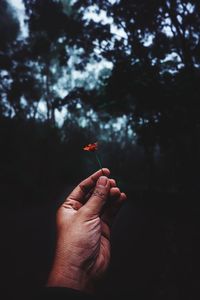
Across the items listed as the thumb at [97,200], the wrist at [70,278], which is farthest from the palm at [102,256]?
the thumb at [97,200]

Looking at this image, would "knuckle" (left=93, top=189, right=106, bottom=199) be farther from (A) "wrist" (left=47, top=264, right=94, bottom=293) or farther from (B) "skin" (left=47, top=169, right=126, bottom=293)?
(A) "wrist" (left=47, top=264, right=94, bottom=293)

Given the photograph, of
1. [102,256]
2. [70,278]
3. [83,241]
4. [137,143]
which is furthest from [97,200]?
[137,143]

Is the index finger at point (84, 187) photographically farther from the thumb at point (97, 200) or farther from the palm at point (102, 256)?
the palm at point (102, 256)

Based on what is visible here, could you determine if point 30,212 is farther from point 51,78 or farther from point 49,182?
point 51,78

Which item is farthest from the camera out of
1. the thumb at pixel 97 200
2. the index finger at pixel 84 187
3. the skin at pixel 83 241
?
the index finger at pixel 84 187

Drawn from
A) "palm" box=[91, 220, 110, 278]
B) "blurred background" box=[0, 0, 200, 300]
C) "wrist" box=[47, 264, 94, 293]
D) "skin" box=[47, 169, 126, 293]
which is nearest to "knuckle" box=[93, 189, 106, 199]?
"skin" box=[47, 169, 126, 293]

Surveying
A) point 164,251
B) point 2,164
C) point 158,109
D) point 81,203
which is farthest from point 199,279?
point 2,164

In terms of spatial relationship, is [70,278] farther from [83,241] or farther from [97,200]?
[97,200]
